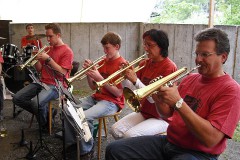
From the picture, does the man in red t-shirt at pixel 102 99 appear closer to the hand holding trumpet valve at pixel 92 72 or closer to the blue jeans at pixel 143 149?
the hand holding trumpet valve at pixel 92 72

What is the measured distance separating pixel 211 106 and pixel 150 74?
1.14 m

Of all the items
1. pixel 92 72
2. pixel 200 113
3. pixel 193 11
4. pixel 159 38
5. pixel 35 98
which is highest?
pixel 193 11

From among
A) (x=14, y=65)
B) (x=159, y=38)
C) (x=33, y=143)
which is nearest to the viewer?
(x=159, y=38)

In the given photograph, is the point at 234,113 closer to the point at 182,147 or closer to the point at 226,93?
the point at 226,93

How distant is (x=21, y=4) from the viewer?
6.10 m

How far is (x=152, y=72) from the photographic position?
306 cm

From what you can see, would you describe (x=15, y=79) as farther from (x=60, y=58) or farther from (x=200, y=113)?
(x=200, y=113)

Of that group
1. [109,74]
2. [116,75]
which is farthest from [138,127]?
[109,74]

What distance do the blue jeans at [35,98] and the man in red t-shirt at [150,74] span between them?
56.8 inches

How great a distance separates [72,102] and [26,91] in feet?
5.50

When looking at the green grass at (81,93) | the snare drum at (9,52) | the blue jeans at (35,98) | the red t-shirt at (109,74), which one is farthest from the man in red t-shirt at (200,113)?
the snare drum at (9,52)

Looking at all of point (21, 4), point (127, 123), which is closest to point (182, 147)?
point (127, 123)

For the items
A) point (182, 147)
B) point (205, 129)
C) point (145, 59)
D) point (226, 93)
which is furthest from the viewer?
point (145, 59)

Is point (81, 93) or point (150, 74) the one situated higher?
point (150, 74)
